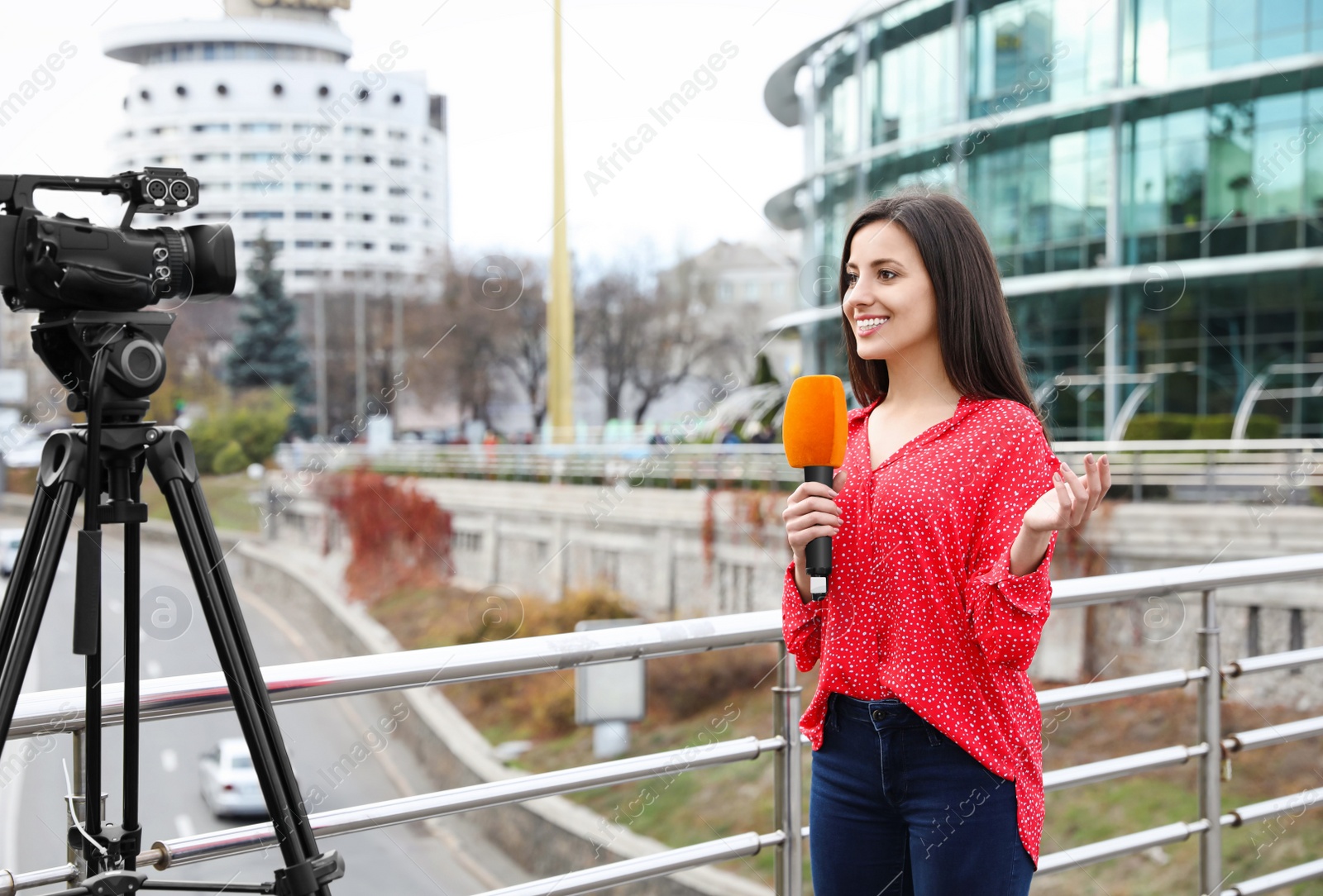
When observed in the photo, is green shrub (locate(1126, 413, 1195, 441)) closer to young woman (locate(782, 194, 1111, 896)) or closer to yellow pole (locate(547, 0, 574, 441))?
yellow pole (locate(547, 0, 574, 441))

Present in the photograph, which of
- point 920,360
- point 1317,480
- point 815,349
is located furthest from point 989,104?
point 920,360

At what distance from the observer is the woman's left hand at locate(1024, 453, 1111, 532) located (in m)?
1.29

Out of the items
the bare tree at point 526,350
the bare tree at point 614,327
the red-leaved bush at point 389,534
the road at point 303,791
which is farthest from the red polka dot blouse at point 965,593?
the bare tree at point 614,327

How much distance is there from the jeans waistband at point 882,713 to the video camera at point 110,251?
0.99m

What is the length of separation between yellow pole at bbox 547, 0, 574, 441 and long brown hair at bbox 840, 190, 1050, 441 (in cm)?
2596

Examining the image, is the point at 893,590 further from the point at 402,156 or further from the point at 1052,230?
the point at 402,156

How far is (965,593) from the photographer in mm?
1425

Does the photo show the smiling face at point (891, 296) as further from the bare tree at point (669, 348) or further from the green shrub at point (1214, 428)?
the bare tree at point (669, 348)

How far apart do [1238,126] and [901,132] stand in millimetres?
5947

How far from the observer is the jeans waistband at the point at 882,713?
145cm

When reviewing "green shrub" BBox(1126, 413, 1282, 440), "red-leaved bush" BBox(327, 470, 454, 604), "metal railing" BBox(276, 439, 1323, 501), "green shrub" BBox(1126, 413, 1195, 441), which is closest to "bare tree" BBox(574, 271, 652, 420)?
"metal railing" BBox(276, 439, 1323, 501)

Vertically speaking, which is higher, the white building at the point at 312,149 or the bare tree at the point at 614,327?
the white building at the point at 312,149

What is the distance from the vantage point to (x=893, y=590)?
4.83 feet

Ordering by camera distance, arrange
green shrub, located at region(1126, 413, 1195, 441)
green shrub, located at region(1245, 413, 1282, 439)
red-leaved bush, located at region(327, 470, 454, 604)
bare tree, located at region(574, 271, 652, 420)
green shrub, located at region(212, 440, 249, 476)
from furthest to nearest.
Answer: bare tree, located at region(574, 271, 652, 420)
red-leaved bush, located at region(327, 470, 454, 604)
green shrub, located at region(1126, 413, 1195, 441)
green shrub, located at region(1245, 413, 1282, 439)
green shrub, located at region(212, 440, 249, 476)
